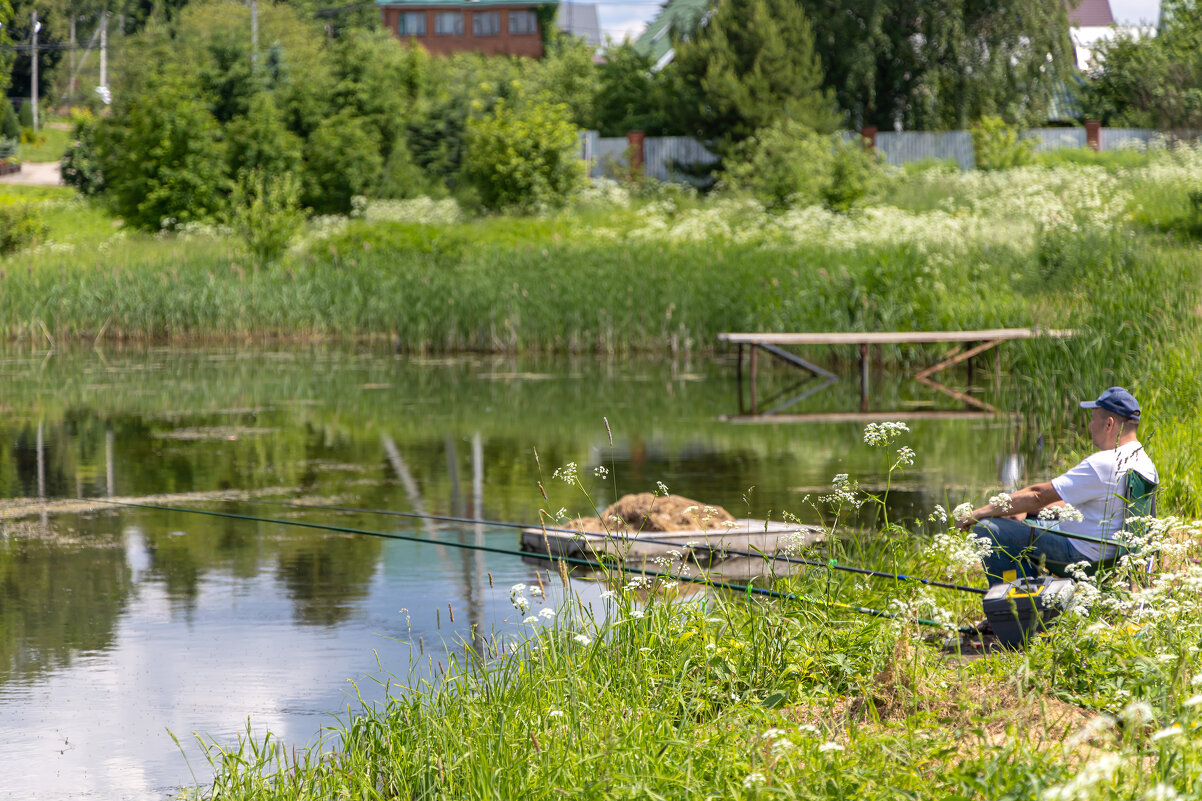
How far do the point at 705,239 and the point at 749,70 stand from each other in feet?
54.9

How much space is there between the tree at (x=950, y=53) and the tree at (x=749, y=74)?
7.05 ft

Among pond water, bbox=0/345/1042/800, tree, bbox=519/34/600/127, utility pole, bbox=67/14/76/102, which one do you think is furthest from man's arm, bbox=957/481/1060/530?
utility pole, bbox=67/14/76/102

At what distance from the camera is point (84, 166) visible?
5159cm

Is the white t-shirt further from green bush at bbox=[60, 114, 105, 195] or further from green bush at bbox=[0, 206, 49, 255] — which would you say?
green bush at bbox=[60, 114, 105, 195]

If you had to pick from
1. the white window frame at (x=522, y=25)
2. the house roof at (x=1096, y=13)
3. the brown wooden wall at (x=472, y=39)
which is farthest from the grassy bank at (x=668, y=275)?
the white window frame at (x=522, y=25)

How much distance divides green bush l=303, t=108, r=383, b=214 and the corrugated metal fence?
650 centimetres

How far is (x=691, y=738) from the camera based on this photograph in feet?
15.4

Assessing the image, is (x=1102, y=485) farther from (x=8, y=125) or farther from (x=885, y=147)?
(x=8, y=125)

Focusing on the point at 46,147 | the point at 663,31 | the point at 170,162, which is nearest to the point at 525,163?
the point at 170,162

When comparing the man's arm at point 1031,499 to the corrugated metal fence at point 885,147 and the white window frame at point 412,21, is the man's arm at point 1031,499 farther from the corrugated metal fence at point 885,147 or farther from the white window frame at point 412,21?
the white window frame at point 412,21

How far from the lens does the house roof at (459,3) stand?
7319 cm

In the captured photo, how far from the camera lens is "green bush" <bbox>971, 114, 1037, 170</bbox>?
3719 cm

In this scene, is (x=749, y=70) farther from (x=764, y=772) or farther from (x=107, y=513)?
(x=764, y=772)

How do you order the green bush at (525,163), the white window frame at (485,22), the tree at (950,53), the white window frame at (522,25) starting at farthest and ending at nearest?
1. the white window frame at (485,22)
2. the white window frame at (522,25)
3. the tree at (950,53)
4. the green bush at (525,163)
